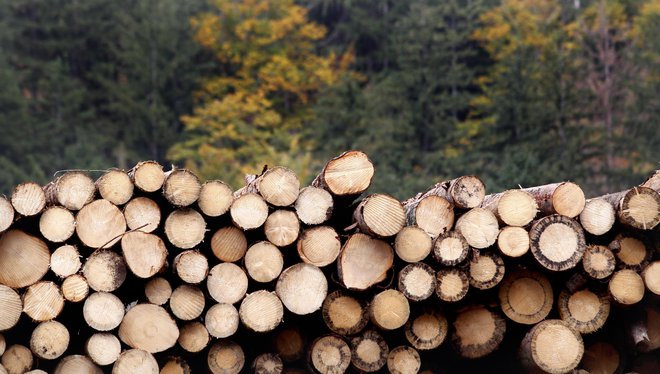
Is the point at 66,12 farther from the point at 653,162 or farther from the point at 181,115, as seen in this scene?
the point at 653,162

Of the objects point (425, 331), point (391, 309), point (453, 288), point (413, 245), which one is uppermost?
point (413, 245)

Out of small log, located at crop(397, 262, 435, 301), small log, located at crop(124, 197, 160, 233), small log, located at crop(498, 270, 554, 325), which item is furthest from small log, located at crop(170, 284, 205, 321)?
small log, located at crop(498, 270, 554, 325)

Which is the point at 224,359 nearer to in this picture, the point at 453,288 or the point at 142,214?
the point at 142,214

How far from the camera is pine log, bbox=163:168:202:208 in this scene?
203 inches

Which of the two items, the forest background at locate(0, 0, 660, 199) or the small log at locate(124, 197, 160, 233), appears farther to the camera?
the forest background at locate(0, 0, 660, 199)

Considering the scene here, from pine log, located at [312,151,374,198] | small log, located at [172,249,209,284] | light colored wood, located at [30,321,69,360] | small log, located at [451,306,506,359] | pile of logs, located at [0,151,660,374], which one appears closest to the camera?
light colored wood, located at [30,321,69,360]

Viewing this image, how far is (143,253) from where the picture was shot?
5.09 meters

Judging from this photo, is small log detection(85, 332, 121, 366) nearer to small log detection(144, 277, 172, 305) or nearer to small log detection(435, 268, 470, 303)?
small log detection(144, 277, 172, 305)

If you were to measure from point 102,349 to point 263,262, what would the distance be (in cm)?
Result: 108

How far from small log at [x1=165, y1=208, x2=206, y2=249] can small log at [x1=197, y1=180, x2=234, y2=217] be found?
6cm

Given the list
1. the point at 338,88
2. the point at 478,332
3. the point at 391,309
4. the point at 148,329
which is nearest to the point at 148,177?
the point at 148,329

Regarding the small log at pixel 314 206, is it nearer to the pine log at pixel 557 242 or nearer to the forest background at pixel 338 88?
the pine log at pixel 557 242

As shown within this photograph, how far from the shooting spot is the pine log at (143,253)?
5.04 m

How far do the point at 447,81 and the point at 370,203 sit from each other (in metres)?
20.6
